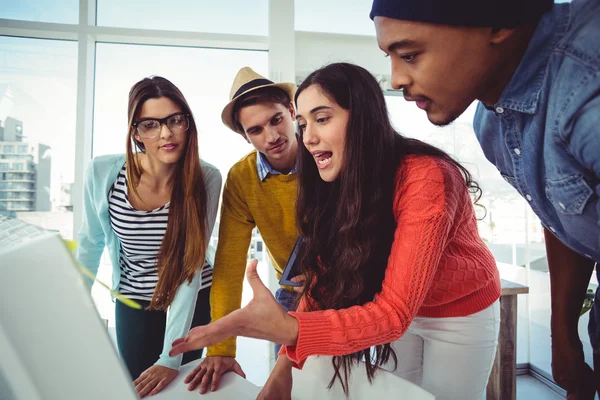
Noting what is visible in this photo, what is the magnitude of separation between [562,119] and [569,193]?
0.44ft

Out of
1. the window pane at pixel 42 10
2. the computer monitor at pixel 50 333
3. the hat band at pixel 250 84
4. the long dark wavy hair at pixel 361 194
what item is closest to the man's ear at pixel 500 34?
the long dark wavy hair at pixel 361 194

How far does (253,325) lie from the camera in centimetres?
74

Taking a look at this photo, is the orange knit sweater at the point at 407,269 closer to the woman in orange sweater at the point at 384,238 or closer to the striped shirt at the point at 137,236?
the woman in orange sweater at the point at 384,238

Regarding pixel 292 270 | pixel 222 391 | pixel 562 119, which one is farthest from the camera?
pixel 292 270

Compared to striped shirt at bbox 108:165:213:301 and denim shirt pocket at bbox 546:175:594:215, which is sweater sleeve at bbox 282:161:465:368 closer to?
denim shirt pocket at bbox 546:175:594:215

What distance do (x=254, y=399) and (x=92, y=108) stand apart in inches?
111

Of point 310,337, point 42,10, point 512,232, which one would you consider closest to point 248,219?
point 310,337

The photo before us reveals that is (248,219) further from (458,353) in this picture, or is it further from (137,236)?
(458,353)

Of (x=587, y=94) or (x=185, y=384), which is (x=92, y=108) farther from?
(x=587, y=94)

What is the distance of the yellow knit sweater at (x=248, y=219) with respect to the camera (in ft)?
4.57

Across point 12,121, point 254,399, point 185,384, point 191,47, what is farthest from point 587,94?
point 12,121

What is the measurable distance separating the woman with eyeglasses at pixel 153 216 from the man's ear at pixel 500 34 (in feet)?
3.56

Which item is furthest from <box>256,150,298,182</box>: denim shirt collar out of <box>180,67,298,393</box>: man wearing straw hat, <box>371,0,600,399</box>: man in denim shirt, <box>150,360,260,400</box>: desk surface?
<box>371,0,600,399</box>: man in denim shirt

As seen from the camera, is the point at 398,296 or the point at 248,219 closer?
the point at 398,296
